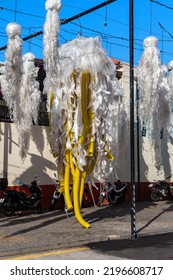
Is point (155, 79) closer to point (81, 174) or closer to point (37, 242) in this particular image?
point (81, 174)

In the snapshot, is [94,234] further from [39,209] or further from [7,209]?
[39,209]

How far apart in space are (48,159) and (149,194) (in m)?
6.38

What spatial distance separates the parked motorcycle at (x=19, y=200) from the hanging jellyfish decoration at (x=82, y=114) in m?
2.94

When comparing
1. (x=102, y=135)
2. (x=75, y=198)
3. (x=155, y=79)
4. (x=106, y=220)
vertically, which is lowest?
(x=106, y=220)

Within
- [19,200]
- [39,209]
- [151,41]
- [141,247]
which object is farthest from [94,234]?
[151,41]

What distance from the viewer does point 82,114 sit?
501 inches

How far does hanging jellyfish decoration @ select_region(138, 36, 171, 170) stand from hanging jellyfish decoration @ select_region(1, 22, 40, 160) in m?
3.92

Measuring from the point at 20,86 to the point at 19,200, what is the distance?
440cm

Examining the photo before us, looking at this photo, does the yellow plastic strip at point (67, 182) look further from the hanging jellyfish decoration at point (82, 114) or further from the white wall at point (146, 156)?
the white wall at point (146, 156)

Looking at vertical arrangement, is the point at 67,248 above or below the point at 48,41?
below

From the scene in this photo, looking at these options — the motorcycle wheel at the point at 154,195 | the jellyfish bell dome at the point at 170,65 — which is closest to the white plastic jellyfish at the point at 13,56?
the jellyfish bell dome at the point at 170,65

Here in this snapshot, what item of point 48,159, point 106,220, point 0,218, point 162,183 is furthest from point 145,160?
point 0,218

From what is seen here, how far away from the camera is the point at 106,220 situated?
15.0 metres

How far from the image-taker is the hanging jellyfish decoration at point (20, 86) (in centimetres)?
1220
